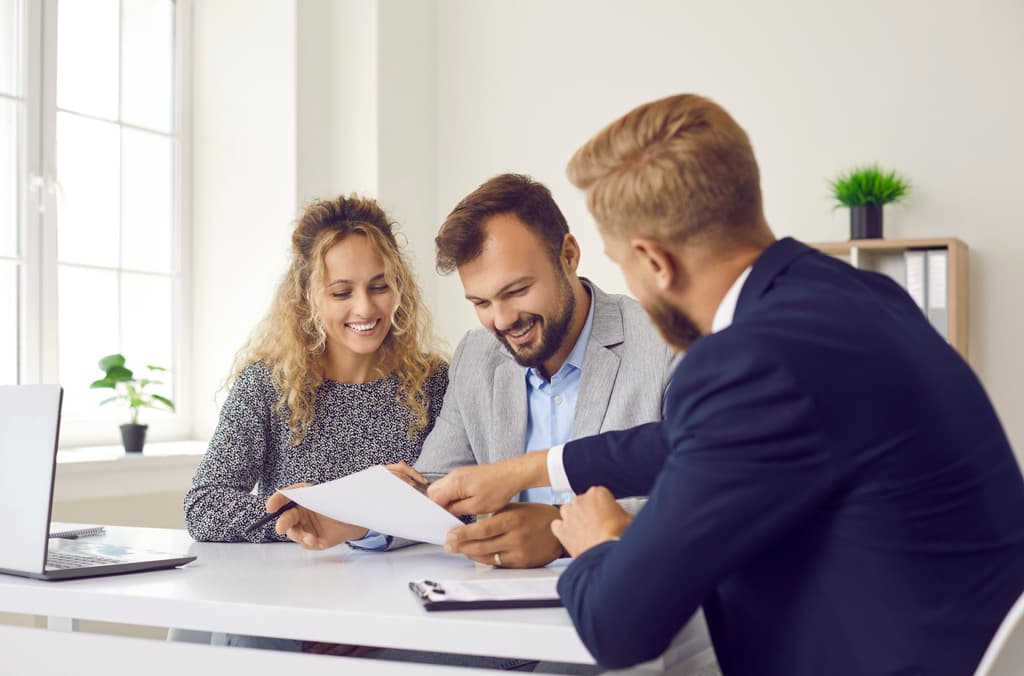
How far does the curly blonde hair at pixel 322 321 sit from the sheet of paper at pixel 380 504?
2.08 ft

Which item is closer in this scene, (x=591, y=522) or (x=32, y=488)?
(x=591, y=522)

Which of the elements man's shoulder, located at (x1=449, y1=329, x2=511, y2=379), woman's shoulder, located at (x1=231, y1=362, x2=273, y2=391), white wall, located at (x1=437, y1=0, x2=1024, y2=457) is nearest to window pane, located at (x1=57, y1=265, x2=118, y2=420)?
white wall, located at (x1=437, y1=0, x2=1024, y2=457)

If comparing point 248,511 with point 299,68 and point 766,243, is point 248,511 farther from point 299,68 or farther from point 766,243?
point 299,68

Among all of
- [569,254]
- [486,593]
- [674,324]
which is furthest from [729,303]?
[569,254]

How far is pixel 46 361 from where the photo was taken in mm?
3494

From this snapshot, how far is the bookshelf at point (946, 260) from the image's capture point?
3.38 meters

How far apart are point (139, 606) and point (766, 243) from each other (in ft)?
3.10

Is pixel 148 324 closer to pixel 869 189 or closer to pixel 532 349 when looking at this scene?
pixel 532 349

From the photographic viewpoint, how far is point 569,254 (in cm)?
213

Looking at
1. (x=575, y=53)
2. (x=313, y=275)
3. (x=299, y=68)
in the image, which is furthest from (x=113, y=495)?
(x=575, y=53)

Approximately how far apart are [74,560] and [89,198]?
240 centimetres

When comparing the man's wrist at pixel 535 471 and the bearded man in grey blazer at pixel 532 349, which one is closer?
the man's wrist at pixel 535 471

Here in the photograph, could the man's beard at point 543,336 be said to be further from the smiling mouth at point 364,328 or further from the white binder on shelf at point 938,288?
the white binder on shelf at point 938,288

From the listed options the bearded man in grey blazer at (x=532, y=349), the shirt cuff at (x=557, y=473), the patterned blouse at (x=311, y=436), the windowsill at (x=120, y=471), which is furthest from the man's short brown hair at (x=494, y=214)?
the windowsill at (x=120, y=471)
